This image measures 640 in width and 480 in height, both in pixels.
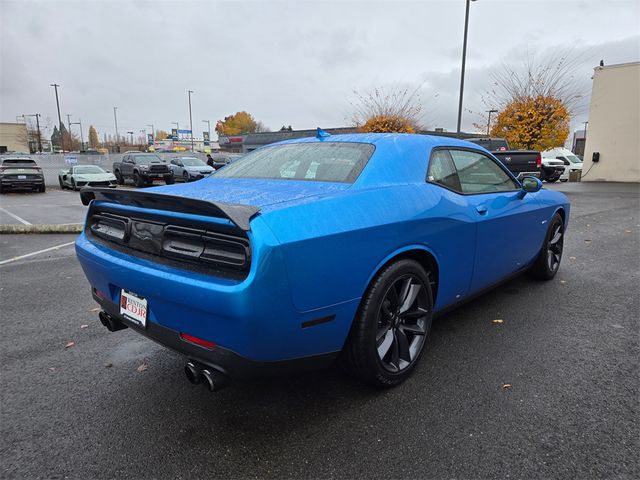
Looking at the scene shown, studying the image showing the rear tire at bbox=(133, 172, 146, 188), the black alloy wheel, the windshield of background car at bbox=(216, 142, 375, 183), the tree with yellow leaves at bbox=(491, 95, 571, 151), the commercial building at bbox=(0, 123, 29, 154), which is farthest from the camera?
the commercial building at bbox=(0, 123, 29, 154)

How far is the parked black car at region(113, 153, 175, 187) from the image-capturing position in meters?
20.3

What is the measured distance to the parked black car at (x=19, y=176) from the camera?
696 inches

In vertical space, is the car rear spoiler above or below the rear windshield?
above

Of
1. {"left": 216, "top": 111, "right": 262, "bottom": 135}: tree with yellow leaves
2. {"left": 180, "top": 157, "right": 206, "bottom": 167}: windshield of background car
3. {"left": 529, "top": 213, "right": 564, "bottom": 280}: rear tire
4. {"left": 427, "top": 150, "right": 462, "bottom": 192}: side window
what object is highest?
{"left": 216, "top": 111, "right": 262, "bottom": 135}: tree with yellow leaves

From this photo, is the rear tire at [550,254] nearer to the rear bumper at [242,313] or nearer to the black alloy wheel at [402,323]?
the black alloy wheel at [402,323]

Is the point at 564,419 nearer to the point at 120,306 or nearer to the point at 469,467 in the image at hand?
the point at 469,467

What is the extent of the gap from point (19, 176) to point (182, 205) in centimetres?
1990

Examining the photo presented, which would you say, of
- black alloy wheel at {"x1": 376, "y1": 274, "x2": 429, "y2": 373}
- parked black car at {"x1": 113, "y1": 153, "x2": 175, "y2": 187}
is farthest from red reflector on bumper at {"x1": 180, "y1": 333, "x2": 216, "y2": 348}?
parked black car at {"x1": 113, "y1": 153, "x2": 175, "y2": 187}

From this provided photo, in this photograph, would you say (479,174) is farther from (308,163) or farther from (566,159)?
(566,159)

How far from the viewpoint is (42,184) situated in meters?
18.6

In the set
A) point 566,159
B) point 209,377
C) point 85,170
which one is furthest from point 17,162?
point 566,159

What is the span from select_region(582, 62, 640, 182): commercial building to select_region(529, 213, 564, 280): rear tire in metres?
19.2

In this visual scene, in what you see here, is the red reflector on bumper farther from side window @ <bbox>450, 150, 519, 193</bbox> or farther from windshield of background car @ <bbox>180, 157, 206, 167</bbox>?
windshield of background car @ <bbox>180, 157, 206, 167</bbox>

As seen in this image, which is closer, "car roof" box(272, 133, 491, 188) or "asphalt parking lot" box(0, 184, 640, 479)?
"asphalt parking lot" box(0, 184, 640, 479)
